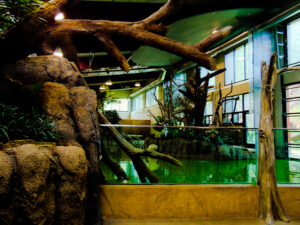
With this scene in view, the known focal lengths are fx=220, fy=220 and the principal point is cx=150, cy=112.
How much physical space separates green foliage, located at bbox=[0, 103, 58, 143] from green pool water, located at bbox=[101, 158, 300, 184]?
79 cm

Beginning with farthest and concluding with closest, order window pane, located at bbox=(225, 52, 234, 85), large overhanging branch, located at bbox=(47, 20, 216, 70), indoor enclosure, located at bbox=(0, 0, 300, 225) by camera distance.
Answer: window pane, located at bbox=(225, 52, 234, 85) → large overhanging branch, located at bbox=(47, 20, 216, 70) → indoor enclosure, located at bbox=(0, 0, 300, 225)

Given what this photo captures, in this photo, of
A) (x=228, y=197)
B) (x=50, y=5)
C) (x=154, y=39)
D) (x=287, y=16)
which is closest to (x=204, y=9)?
(x=287, y=16)

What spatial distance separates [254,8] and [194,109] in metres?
4.10

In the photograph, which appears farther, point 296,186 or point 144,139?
point 144,139

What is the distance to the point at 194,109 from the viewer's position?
785 cm

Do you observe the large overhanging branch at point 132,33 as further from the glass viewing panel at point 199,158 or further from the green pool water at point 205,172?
the green pool water at point 205,172

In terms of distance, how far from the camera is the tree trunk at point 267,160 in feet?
8.86

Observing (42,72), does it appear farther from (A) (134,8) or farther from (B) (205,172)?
(A) (134,8)

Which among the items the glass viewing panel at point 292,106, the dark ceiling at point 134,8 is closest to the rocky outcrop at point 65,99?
the dark ceiling at point 134,8

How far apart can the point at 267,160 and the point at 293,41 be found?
773 cm

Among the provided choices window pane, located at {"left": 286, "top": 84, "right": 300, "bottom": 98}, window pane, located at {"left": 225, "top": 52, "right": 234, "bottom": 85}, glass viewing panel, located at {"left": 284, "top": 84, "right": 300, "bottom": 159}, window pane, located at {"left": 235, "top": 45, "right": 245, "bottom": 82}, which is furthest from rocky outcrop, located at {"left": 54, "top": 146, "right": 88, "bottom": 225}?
window pane, located at {"left": 225, "top": 52, "right": 234, "bottom": 85}

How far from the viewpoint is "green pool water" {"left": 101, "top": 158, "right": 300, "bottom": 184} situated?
116 inches

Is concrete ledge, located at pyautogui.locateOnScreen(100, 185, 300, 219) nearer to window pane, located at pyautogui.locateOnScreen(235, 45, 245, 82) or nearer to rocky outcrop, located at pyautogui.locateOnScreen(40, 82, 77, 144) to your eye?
rocky outcrop, located at pyautogui.locateOnScreen(40, 82, 77, 144)

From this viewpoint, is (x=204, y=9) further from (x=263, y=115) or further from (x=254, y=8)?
(x=263, y=115)
